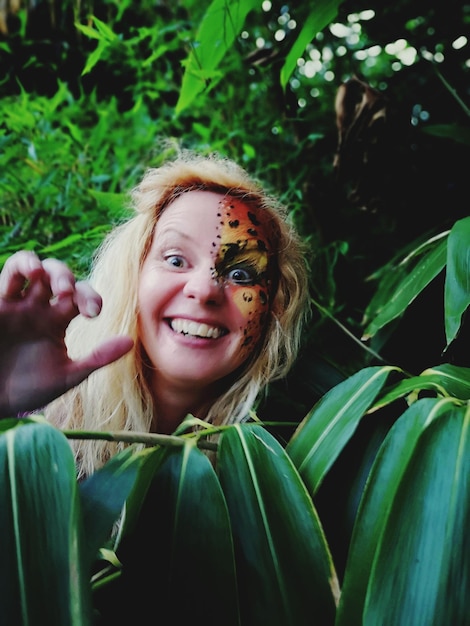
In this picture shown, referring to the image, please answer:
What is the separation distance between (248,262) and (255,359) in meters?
0.12

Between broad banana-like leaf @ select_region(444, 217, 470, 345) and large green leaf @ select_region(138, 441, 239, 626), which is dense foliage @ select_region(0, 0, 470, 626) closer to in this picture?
broad banana-like leaf @ select_region(444, 217, 470, 345)

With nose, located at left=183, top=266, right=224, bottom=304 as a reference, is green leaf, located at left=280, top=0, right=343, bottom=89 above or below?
above

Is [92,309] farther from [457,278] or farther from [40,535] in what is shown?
[457,278]

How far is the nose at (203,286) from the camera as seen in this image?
547 millimetres

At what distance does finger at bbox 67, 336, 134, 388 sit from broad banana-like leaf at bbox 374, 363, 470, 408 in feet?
0.77

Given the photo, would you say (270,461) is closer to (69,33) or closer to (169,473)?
(169,473)

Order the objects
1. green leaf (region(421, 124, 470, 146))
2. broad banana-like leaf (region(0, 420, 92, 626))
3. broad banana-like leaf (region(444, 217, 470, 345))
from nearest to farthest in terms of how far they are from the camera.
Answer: broad banana-like leaf (region(0, 420, 92, 626))
broad banana-like leaf (region(444, 217, 470, 345))
green leaf (region(421, 124, 470, 146))

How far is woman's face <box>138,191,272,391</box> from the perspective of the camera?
1.83 feet

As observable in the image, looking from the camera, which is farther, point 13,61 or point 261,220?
point 13,61

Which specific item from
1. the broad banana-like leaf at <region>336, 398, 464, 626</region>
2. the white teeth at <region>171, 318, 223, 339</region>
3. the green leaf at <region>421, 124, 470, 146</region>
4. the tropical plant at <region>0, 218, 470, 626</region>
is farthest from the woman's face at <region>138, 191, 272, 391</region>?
the green leaf at <region>421, 124, 470, 146</region>

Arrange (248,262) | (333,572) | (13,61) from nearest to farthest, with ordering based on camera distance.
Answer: (333,572), (248,262), (13,61)

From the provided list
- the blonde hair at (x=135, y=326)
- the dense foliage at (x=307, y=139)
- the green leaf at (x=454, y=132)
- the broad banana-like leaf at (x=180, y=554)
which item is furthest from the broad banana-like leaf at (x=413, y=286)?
the broad banana-like leaf at (x=180, y=554)

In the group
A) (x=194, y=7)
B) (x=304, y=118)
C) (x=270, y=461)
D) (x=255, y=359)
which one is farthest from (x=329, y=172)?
(x=270, y=461)

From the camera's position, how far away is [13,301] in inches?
16.4
